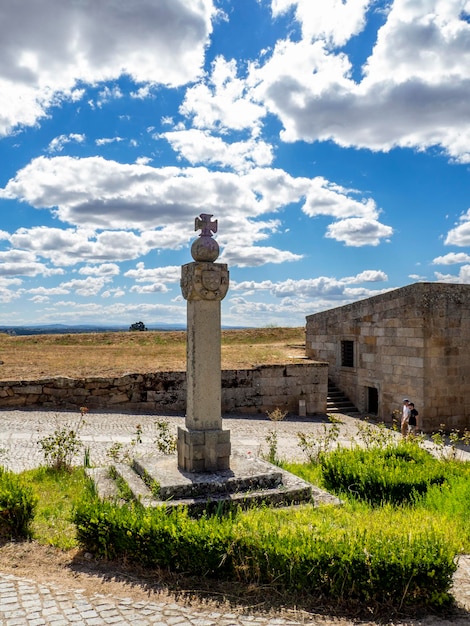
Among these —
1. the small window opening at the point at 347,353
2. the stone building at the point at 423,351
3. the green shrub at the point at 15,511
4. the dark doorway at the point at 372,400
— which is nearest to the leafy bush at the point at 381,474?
the green shrub at the point at 15,511

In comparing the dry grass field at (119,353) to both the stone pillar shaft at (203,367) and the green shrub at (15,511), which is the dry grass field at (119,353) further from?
the green shrub at (15,511)

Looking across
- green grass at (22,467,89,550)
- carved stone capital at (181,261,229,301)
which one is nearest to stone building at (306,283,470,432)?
carved stone capital at (181,261,229,301)

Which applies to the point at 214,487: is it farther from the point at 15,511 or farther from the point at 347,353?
the point at 347,353

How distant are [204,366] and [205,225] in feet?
7.09

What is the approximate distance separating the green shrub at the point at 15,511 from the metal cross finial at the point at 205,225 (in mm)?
4340

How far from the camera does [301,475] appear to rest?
8.80 meters

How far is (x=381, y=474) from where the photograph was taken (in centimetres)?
777

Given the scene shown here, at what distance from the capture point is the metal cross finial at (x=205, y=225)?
25.9ft

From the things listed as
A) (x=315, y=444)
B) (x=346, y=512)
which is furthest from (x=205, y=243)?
(x=315, y=444)

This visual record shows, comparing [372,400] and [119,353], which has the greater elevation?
[119,353]

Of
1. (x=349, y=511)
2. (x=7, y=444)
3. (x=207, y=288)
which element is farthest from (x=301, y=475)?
(x=7, y=444)

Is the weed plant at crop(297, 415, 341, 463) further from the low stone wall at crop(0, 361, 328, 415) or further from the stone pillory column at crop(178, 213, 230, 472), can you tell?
the low stone wall at crop(0, 361, 328, 415)

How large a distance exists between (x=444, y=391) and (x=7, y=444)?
41.0 ft

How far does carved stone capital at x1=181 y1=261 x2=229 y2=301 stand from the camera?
24.8 ft
